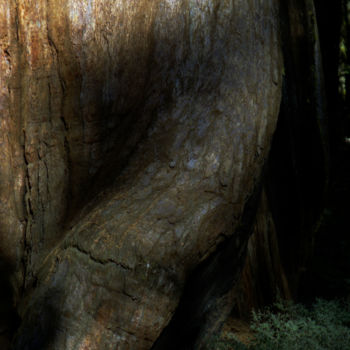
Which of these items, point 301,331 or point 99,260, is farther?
point 301,331

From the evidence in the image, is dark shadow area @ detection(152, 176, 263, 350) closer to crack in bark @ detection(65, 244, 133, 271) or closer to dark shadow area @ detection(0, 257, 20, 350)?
crack in bark @ detection(65, 244, 133, 271)

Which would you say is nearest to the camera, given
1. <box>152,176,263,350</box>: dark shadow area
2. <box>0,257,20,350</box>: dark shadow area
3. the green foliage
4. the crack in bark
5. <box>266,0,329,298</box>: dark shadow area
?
the crack in bark

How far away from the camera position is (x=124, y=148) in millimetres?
1928

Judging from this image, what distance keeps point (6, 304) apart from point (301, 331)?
1.83 metres

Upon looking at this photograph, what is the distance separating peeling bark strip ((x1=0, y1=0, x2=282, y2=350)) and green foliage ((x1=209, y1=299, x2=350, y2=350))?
3.43 feet

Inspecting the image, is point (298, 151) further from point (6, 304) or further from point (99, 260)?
point (6, 304)

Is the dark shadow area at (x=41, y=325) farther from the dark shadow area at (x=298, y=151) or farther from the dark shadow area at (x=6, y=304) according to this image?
the dark shadow area at (x=298, y=151)

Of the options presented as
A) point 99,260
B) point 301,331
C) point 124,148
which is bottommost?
point 301,331

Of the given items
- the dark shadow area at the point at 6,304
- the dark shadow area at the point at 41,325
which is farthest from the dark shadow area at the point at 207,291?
the dark shadow area at the point at 6,304

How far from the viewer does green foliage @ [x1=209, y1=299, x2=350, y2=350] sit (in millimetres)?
2688

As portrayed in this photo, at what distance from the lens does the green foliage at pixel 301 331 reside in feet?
8.82

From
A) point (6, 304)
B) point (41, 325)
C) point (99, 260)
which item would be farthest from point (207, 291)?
point (6, 304)

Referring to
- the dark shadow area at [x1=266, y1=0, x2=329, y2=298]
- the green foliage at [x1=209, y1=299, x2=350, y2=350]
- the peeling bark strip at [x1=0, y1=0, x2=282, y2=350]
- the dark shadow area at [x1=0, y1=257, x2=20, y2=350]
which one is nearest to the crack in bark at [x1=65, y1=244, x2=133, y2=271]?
the peeling bark strip at [x1=0, y1=0, x2=282, y2=350]

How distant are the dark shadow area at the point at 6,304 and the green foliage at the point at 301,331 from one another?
1056 millimetres
